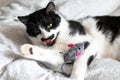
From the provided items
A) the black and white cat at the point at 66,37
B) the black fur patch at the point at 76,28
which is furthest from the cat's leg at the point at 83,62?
the black fur patch at the point at 76,28

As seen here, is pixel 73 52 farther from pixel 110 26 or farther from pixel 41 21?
pixel 110 26

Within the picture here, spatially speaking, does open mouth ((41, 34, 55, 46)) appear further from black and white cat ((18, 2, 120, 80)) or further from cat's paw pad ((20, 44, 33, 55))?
cat's paw pad ((20, 44, 33, 55))

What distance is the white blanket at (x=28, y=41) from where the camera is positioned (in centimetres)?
119

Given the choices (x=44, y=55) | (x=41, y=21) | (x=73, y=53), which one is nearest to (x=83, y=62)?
(x=73, y=53)

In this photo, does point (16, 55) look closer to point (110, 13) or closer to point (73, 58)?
point (73, 58)

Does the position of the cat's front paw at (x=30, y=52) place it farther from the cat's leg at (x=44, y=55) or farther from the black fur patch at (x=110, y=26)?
the black fur patch at (x=110, y=26)

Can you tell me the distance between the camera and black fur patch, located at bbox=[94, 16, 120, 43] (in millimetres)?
1507

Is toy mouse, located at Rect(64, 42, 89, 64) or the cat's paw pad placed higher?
the cat's paw pad

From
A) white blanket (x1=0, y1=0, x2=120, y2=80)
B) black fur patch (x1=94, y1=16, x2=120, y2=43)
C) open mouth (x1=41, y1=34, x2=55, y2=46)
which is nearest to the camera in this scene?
white blanket (x1=0, y1=0, x2=120, y2=80)

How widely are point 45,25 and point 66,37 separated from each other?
0.49 feet

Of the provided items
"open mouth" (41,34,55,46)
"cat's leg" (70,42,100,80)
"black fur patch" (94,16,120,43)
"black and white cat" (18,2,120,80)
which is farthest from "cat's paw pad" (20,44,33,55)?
"black fur patch" (94,16,120,43)

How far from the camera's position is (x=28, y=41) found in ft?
5.03

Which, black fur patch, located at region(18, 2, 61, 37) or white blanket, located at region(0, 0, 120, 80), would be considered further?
black fur patch, located at region(18, 2, 61, 37)

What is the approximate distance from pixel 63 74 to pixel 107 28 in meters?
0.45
